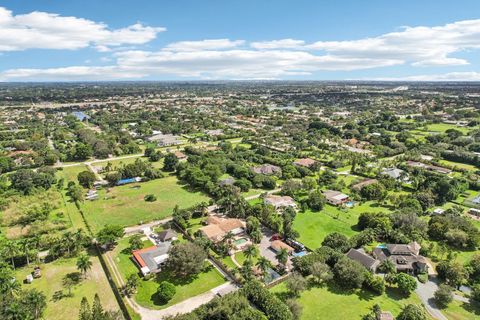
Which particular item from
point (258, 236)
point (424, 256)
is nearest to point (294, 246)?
point (258, 236)

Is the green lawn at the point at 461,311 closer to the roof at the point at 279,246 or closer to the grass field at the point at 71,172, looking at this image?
the roof at the point at 279,246

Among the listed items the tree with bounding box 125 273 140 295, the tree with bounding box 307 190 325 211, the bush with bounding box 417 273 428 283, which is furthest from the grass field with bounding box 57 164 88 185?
the bush with bounding box 417 273 428 283

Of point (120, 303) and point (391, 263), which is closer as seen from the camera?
point (120, 303)

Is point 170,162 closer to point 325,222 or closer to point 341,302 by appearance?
point 325,222

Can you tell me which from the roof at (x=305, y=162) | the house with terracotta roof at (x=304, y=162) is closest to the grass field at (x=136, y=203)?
the house with terracotta roof at (x=304, y=162)

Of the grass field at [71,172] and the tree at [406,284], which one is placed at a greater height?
the tree at [406,284]

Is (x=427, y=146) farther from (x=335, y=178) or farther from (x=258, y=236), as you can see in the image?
(x=258, y=236)
